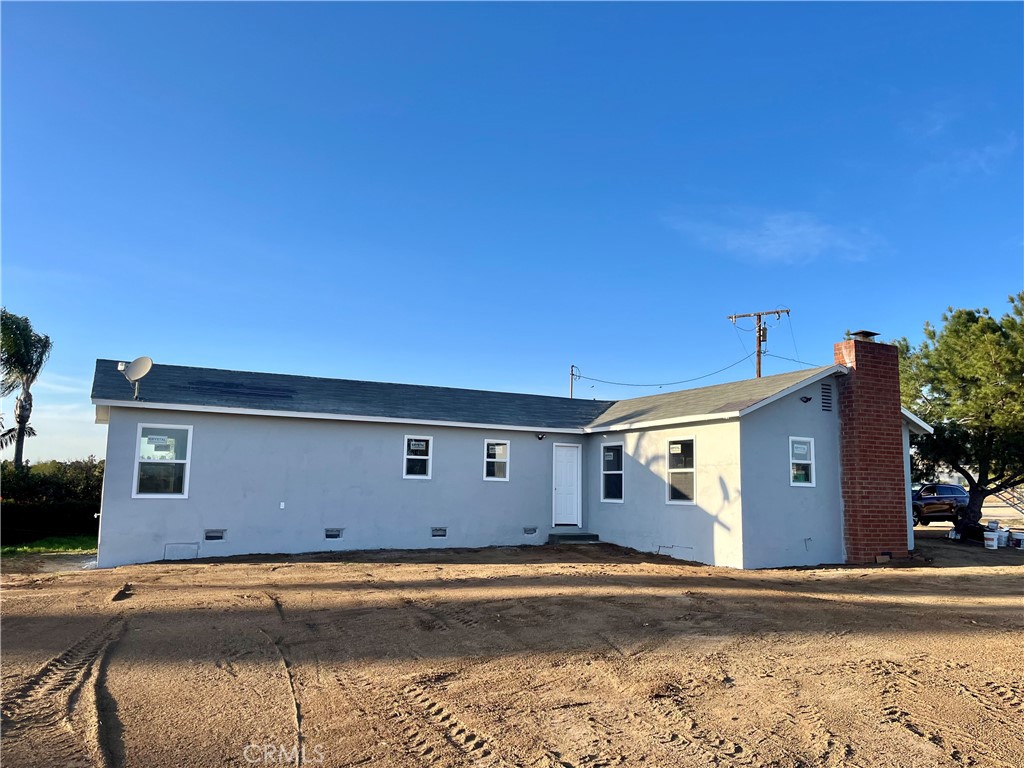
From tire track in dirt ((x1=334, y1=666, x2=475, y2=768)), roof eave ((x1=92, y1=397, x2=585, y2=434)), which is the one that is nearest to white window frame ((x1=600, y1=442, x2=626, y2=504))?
roof eave ((x1=92, y1=397, x2=585, y2=434))

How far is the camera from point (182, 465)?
1331cm

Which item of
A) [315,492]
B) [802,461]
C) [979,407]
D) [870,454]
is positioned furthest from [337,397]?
[979,407]

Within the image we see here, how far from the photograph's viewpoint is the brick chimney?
1362 cm

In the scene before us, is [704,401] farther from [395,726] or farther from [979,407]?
[395,726]

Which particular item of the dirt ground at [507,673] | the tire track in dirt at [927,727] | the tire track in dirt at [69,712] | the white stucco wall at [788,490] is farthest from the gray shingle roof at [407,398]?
the tire track in dirt at [69,712]

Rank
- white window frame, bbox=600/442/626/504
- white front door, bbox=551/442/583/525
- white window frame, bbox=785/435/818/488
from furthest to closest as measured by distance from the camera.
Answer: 1. white front door, bbox=551/442/583/525
2. white window frame, bbox=600/442/626/504
3. white window frame, bbox=785/435/818/488

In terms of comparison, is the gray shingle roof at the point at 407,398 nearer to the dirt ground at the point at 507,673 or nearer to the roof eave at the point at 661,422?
the roof eave at the point at 661,422

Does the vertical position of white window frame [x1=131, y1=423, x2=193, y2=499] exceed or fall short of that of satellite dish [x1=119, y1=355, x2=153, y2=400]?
it falls short

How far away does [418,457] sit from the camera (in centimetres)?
1538

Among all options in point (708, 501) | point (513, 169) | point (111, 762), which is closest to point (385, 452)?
point (708, 501)

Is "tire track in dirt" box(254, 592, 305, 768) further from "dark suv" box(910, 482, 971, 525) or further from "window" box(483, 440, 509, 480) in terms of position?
"dark suv" box(910, 482, 971, 525)

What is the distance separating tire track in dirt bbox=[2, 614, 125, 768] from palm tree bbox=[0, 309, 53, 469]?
22.3m

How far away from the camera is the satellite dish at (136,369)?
12.7 metres

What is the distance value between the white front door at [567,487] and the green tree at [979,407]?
10.8 meters
